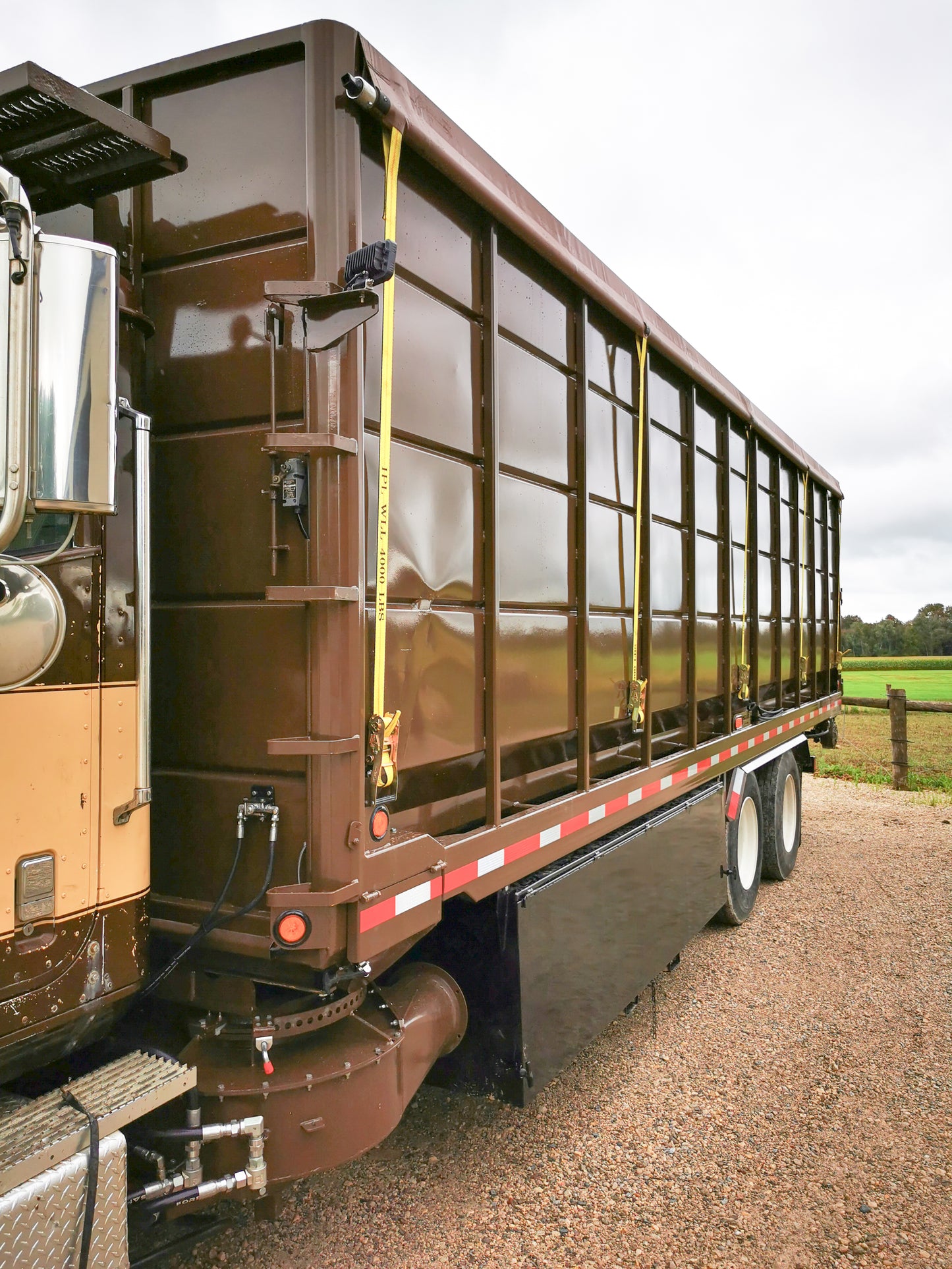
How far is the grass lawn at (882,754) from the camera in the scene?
493 inches

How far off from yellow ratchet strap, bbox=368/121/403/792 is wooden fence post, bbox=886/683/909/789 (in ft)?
37.1

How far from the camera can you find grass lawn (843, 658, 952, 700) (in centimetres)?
2372

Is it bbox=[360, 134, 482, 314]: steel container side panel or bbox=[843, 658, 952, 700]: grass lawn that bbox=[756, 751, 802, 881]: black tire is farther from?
bbox=[843, 658, 952, 700]: grass lawn

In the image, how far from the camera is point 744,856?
240 inches

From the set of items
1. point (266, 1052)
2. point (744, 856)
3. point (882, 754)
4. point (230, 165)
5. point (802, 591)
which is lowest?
point (882, 754)

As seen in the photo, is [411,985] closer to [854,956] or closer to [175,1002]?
[175,1002]

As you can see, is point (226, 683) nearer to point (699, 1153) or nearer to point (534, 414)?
point (534, 414)

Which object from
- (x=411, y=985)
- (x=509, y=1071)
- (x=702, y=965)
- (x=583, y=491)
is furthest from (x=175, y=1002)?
(x=702, y=965)


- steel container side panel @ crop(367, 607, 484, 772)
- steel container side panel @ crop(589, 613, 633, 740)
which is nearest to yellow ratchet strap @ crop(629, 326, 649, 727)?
steel container side panel @ crop(589, 613, 633, 740)

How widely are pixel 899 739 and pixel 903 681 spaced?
62.9 feet

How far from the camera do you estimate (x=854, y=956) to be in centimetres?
530

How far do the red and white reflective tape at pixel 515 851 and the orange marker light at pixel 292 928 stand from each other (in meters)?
0.14


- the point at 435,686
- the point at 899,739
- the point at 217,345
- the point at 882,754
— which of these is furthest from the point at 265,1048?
the point at 882,754

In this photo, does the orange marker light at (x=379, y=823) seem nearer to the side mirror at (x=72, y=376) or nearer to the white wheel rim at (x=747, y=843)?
the side mirror at (x=72, y=376)
